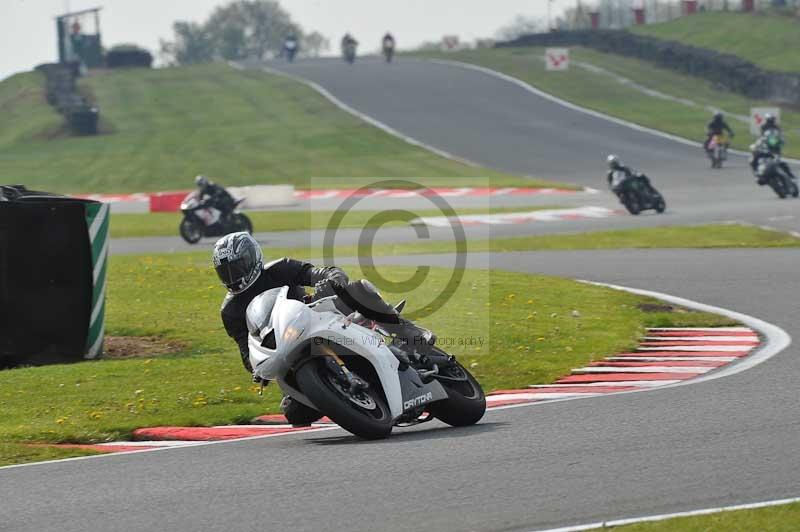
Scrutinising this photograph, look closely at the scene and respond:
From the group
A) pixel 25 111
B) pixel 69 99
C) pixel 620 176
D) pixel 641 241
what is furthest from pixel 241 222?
pixel 25 111

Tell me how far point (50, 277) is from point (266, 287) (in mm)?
4586

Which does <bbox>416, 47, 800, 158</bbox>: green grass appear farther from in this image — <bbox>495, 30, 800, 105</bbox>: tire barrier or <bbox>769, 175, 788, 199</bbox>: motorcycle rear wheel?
<bbox>769, 175, 788, 199</bbox>: motorcycle rear wheel

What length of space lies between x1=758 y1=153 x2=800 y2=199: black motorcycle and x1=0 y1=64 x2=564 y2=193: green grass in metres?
8.64

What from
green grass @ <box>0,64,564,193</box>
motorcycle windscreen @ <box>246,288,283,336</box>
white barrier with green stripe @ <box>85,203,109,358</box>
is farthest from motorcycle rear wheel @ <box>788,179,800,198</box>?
motorcycle windscreen @ <box>246,288,283,336</box>

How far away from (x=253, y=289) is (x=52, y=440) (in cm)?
198

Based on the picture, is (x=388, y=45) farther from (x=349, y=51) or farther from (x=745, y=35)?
(x=745, y=35)

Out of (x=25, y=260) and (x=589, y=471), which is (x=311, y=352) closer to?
(x=589, y=471)

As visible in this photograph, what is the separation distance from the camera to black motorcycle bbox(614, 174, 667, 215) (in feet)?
90.5

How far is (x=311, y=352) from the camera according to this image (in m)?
7.94

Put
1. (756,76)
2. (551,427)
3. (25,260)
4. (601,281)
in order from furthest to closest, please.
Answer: (756,76) → (601,281) → (25,260) → (551,427)

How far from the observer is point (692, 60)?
55.4 meters

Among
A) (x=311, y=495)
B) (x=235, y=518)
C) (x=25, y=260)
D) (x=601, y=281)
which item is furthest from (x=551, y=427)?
(x=601, y=281)

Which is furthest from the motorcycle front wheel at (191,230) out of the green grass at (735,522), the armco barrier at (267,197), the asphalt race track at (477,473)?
the green grass at (735,522)

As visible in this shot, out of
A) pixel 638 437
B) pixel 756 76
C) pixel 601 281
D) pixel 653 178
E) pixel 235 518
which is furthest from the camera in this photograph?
pixel 756 76
